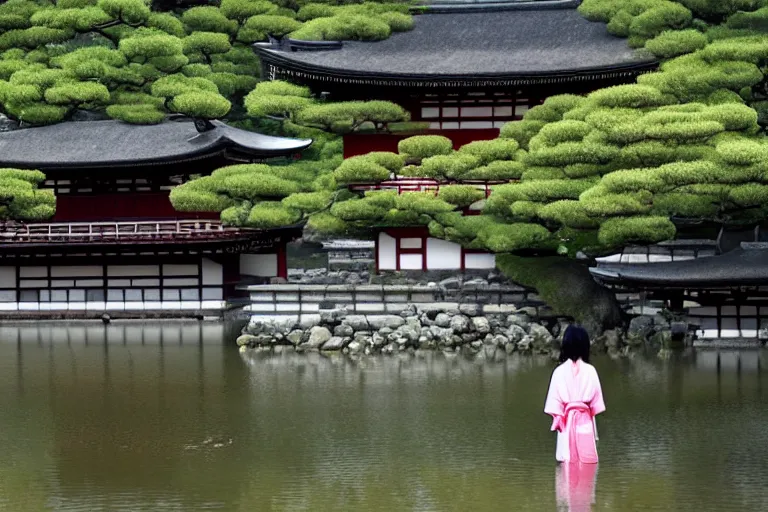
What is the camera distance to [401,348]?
24.9m

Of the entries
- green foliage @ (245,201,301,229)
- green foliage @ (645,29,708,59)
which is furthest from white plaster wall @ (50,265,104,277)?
green foliage @ (645,29,708,59)

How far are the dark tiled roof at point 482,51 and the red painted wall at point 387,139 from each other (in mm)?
1580

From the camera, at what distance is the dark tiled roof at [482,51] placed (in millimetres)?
29047

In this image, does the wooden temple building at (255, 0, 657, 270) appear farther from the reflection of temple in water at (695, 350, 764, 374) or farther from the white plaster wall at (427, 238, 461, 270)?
the reflection of temple in water at (695, 350, 764, 374)

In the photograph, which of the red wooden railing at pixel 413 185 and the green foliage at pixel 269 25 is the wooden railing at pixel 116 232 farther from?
the green foliage at pixel 269 25

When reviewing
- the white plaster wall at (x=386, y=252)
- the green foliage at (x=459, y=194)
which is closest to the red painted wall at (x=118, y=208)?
the white plaster wall at (x=386, y=252)

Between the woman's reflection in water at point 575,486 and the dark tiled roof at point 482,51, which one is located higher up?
the dark tiled roof at point 482,51

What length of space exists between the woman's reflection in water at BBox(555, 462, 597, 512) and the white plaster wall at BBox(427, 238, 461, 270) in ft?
46.9

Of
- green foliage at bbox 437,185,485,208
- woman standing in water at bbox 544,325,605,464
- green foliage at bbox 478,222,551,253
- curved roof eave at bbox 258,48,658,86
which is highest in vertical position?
curved roof eave at bbox 258,48,658,86

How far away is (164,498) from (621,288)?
14083mm

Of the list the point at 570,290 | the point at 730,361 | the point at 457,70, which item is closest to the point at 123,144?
the point at 457,70

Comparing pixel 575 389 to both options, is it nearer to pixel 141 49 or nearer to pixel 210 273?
pixel 210 273

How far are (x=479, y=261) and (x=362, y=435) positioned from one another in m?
12.6

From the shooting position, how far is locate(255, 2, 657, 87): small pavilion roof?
2900 centimetres
